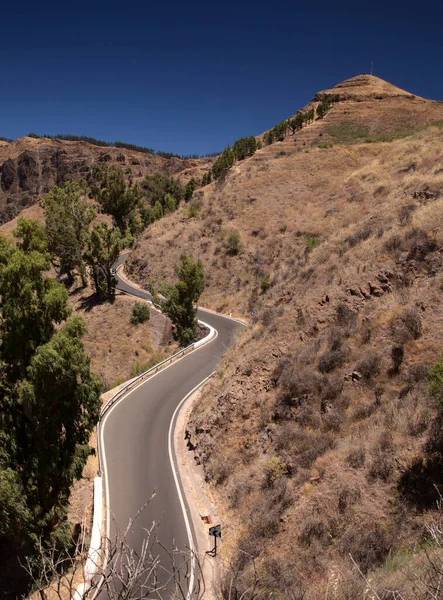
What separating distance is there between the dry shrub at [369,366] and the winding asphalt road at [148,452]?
8149 millimetres

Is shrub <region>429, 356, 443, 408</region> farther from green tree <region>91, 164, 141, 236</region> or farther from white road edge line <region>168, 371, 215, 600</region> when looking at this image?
green tree <region>91, 164, 141, 236</region>

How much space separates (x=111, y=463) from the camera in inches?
672

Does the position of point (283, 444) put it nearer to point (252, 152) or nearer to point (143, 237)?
point (143, 237)

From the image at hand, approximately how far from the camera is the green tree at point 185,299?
3219 cm

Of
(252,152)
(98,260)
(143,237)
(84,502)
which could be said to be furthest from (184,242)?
(84,502)

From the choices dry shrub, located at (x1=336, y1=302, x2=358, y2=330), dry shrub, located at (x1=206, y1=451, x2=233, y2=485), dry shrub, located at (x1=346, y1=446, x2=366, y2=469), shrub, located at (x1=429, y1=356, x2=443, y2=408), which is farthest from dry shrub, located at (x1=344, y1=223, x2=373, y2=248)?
dry shrub, located at (x1=206, y1=451, x2=233, y2=485)

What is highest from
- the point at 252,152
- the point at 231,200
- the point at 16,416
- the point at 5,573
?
the point at 252,152

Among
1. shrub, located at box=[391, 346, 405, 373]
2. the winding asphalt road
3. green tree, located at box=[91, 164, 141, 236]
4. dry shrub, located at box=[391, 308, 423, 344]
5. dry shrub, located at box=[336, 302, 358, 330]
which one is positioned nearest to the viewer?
shrub, located at box=[391, 346, 405, 373]

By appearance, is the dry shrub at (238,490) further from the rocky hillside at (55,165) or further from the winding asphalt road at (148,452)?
the rocky hillside at (55,165)

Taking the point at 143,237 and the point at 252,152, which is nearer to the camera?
the point at 143,237

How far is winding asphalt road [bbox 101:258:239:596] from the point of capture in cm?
1366

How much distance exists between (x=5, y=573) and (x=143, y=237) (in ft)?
162

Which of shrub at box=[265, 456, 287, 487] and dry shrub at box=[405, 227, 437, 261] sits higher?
dry shrub at box=[405, 227, 437, 261]

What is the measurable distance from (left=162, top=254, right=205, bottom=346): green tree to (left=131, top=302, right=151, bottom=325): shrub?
408 cm
